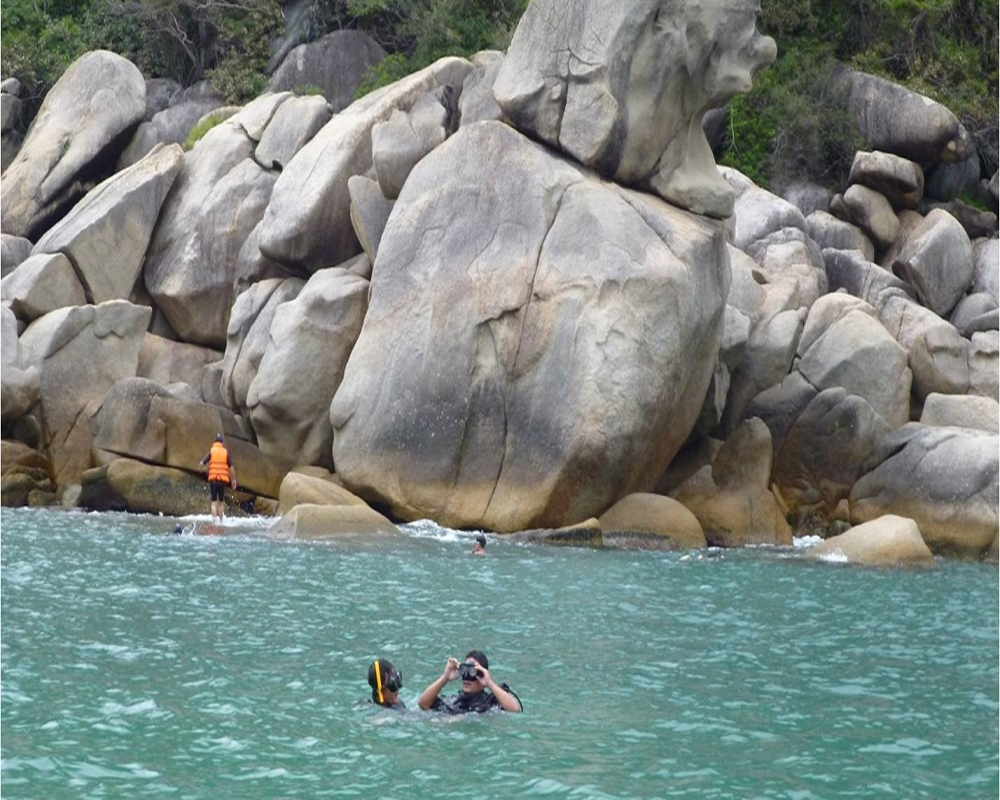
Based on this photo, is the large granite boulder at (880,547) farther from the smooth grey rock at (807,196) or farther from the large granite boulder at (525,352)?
A: the smooth grey rock at (807,196)

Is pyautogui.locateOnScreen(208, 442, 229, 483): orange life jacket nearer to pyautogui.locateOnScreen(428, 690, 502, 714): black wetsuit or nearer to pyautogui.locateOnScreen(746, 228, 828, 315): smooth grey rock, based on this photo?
pyautogui.locateOnScreen(746, 228, 828, 315): smooth grey rock

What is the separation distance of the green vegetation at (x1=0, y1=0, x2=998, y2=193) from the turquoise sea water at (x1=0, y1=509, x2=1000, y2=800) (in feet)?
64.5

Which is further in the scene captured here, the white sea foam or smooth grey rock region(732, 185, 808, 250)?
smooth grey rock region(732, 185, 808, 250)

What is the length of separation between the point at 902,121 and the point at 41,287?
2137cm

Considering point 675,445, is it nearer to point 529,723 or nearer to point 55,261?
point 55,261

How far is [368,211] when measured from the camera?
29.6 meters

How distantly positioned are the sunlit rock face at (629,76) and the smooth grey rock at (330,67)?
1424cm

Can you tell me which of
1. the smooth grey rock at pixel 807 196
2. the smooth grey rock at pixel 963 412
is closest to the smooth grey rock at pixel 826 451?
the smooth grey rock at pixel 963 412

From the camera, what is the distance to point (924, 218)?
3794 centimetres

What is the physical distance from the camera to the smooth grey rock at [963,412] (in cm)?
2986

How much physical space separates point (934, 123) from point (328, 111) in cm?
1491

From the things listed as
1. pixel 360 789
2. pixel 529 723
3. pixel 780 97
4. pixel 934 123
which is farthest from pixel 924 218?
pixel 360 789

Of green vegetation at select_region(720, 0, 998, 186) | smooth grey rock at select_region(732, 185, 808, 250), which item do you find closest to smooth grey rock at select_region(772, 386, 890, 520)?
smooth grey rock at select_region(732, 185, 808, 250)

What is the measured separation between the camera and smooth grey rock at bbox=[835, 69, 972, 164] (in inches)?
1503
